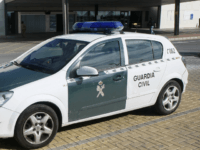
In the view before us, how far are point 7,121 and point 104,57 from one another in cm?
186

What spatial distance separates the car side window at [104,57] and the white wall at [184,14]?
41231 millimetres

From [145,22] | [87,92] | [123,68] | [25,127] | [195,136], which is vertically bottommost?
A: [195,136]

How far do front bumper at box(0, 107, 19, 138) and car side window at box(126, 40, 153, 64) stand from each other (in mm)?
2219

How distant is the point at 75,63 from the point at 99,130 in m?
1.24

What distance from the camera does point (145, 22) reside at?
4831 centimetres

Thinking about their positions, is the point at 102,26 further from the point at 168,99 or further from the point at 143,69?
the point at 168,99

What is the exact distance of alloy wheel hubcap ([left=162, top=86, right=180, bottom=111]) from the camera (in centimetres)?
567

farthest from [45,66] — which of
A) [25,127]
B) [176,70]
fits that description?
[176,70]

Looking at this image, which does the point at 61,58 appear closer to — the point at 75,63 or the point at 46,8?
the point at 75,63

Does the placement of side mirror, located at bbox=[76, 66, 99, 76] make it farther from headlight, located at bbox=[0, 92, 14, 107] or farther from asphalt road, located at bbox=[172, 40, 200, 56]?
asphalt road, located at bbox=[172, 40, 200, 56]

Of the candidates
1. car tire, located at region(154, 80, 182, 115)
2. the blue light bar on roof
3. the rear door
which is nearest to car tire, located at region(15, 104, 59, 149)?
the rear door

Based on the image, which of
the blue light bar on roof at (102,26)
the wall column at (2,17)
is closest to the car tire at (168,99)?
the blue light bar on roof at (102,26)

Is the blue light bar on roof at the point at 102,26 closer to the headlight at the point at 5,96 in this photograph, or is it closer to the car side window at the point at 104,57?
the car side window at the point at 104,57

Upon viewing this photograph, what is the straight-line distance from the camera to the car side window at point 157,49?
550 centimetres
